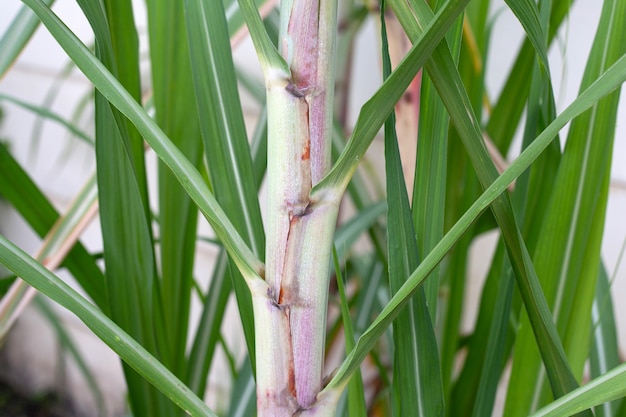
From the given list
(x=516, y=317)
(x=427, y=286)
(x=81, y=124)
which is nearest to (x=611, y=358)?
(x=516, y=317)

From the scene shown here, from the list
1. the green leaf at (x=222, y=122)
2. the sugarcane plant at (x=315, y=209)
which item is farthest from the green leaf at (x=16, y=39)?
the green leaf at (x=222, y=122)

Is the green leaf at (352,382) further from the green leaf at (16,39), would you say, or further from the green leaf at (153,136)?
the green leaf at (16,39)

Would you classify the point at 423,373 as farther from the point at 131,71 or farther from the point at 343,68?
the point at 343,68

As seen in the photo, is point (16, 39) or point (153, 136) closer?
point (153, 136)

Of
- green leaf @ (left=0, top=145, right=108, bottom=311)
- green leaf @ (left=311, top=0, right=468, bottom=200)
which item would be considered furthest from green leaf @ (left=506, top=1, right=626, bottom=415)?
green leaf @ (left=0, top=145, right=108, bottom=311)

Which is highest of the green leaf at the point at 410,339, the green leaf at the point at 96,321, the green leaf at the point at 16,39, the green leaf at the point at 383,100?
the green leaf at the point at 16,39

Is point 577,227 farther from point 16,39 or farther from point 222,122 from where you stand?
point 16,39

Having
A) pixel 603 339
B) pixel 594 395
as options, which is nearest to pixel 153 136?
pixel 594 395

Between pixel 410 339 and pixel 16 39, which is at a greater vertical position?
pixel 16 39
